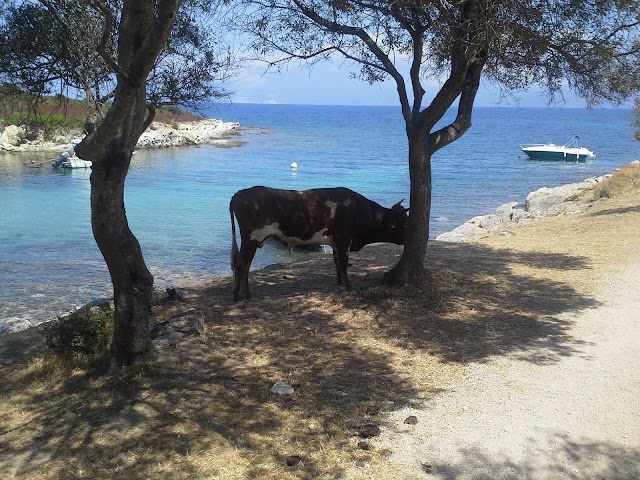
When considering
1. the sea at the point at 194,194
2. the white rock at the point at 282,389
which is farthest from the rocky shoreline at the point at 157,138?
the white rock at the point at 282,389

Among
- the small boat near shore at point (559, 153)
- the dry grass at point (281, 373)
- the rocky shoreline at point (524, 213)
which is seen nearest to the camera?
the dry grass at point (281, 373)

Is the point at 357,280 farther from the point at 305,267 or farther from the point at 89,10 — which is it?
the point at 89,10

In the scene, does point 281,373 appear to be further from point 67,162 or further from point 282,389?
point 67,162

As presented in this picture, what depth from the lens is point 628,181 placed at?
26.7m

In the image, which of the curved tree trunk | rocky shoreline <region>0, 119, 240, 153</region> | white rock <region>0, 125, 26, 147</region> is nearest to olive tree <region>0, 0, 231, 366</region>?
the curved tree trunk

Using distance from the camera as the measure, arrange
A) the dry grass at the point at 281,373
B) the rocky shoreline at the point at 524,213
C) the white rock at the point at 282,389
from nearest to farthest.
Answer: the dry grass at the point at 281,373, the white rock at the point at 282,389, the rocky shoreline at the point at 524,213

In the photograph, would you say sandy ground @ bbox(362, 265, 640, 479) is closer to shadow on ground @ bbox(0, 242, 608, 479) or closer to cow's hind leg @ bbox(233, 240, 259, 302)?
shadow on ground @ bbox(0, 242, 608, 479)

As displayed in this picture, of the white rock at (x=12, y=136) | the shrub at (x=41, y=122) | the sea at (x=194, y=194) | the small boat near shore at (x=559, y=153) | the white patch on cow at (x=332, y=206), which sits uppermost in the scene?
the small boat near shore at (x=559, y=153)

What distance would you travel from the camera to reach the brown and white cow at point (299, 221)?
34.4 feet

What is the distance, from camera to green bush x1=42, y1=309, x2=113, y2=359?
796 cm

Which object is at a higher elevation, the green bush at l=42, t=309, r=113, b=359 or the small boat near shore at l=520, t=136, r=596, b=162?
the small boat near shore at l=520, t=136, r=596, b=162

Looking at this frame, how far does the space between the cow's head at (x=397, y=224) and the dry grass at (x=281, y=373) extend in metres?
0.90

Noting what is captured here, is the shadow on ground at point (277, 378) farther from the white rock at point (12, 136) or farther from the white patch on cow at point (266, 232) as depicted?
the white rock at point (12, 136)

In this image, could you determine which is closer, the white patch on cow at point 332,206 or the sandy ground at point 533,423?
the sandy ground at point 533,423
